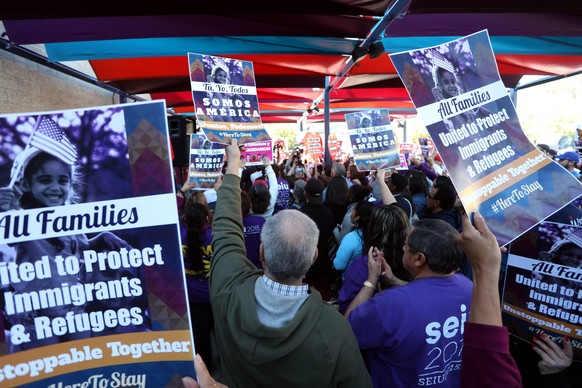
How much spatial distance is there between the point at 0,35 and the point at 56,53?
0.76 metres

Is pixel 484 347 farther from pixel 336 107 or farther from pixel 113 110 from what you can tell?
pixel 336 107

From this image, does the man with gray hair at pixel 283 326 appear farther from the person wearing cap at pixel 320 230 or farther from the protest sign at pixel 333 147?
the protest sign at pixel 333 147

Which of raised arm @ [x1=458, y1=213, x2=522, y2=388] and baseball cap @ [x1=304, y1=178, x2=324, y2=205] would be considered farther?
baseball cap @ [x1=304, y1=178, x2=324, y2=205]

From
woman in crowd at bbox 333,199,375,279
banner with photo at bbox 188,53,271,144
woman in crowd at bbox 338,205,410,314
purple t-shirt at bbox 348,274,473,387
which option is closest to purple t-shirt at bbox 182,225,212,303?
banner with photo at bbox 188,53,271,144

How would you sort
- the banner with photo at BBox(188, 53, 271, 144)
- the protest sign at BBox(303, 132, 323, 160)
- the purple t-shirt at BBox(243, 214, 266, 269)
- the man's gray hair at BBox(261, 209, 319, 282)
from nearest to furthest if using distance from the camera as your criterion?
1. the man's gray hair at BBox(261, 209, 319, 282)
2. the banner with photo at BBox(188, 53, 271, 144)
3. the purple t-shirt at BBox(243, 214, 266, 269)
4. the protest sign at BBox(303, 132, 323, 160)

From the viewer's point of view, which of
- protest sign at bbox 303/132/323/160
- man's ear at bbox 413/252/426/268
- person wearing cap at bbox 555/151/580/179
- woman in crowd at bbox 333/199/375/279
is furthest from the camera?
protest sign at bbox 303/132/323/160

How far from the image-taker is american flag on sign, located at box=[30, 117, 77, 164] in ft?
4.21

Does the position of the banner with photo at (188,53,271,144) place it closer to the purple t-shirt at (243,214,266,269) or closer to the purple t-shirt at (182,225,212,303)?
the purple t-shirt at (182,225,212,303)

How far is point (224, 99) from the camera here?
288cm

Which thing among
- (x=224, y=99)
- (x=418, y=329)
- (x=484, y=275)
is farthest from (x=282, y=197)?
(x=484, y=275)

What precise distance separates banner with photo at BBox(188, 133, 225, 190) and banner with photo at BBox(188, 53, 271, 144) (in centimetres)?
240

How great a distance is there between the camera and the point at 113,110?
4.35 ft

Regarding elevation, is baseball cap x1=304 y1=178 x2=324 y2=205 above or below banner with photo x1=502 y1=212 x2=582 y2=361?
above

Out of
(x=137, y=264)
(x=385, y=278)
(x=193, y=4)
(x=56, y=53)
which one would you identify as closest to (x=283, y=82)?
(x=56, y=53)
